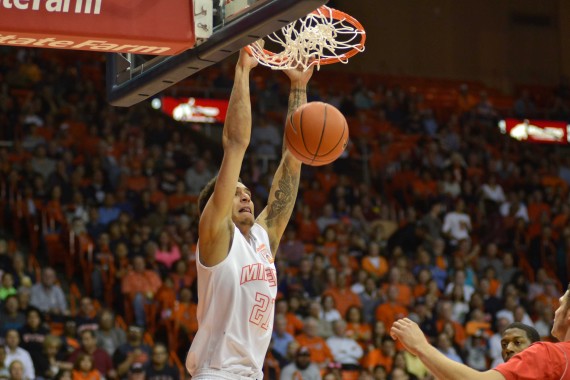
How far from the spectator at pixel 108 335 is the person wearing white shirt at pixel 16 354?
2.74 ft

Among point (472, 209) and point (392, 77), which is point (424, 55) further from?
point (472, 209)

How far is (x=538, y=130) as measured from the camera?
66.8 ft

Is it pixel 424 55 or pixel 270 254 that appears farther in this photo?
pixel 424 55

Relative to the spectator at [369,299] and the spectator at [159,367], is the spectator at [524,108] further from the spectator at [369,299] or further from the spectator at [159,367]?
the spectator at [159,367]

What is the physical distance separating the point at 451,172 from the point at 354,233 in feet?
9.50

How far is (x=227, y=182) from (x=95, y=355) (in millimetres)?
5932

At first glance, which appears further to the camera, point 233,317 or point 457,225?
point 457,225

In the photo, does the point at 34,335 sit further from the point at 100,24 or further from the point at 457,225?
the point at 457,225

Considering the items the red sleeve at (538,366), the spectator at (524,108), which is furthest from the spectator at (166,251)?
the spectator at (524,108)

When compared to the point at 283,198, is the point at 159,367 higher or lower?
lower

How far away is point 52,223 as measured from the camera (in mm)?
12281

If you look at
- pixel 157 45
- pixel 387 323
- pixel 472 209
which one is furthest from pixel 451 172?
pixel 157 45

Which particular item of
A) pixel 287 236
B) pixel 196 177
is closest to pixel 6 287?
pixel 287 236

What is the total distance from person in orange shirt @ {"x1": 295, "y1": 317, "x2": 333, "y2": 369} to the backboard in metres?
6.44
